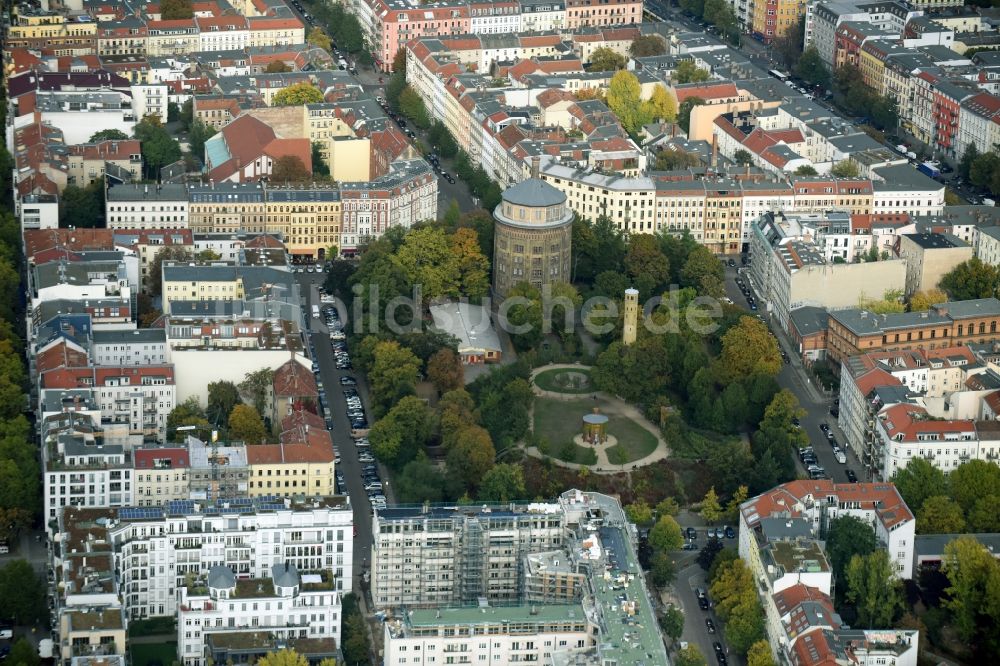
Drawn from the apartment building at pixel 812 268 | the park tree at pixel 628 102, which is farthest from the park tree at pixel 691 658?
the park tree at pixel 628 102

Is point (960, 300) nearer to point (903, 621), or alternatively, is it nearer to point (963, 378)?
point (963, 378)

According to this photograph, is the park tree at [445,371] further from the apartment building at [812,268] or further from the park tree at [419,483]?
the apartment building at [812,268]

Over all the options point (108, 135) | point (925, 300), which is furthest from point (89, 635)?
point (108, 135)

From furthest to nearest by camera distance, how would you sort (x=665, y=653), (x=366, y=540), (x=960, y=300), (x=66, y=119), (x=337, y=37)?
1. (x=337, y=37)
2. (x=66, y=119)
3. (x=960, y=300)
4. (x=366, y=540)
5. (x=665, y=653)

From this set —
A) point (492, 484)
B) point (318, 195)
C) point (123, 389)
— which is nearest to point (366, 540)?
point (492, 484)

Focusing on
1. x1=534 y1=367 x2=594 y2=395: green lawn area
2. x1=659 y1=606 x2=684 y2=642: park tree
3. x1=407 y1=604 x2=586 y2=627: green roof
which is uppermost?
x1=407 y1=604 x2=586 y2=627: green roof

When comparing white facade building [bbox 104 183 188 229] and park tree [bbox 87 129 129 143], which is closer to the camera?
white facade building [bbox 104 183 188 229]

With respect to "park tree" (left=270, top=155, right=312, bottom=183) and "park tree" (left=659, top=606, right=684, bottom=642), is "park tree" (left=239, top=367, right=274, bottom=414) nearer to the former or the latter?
"park tree" (left=659, top=606, right=684, bottom=642)

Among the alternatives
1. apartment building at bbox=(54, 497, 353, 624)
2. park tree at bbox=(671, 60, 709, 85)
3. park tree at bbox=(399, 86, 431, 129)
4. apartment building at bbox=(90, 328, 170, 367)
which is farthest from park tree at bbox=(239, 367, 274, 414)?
park tree at bbox=(671, 60, 709, 85)
